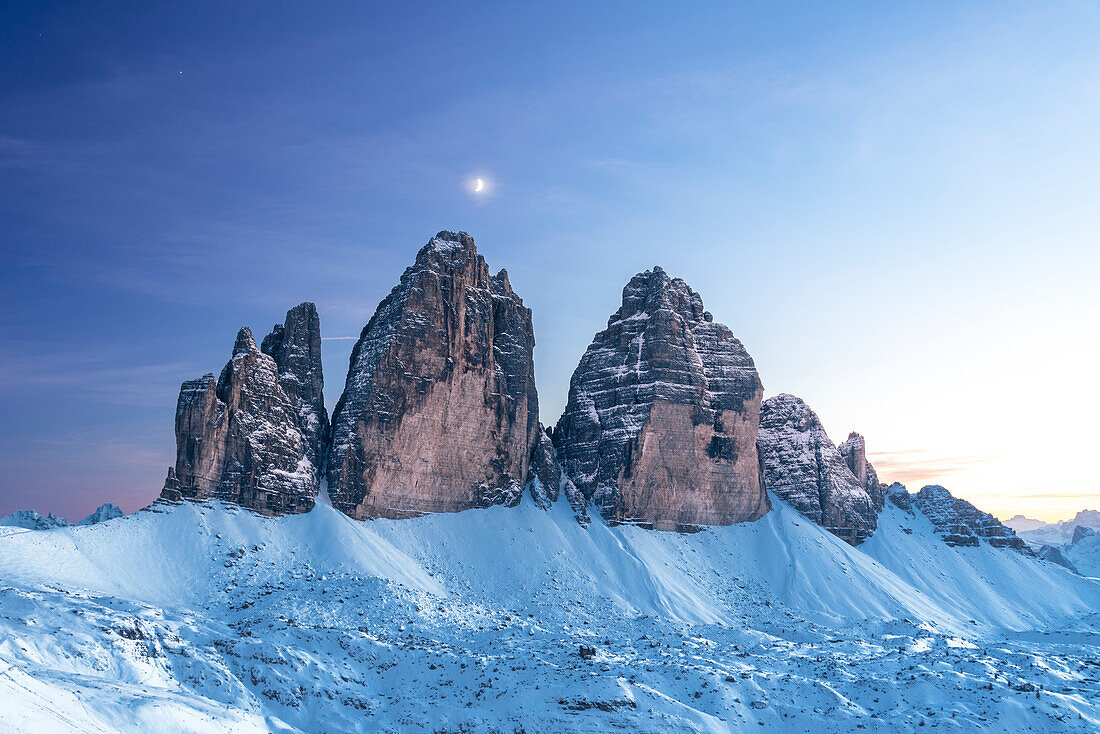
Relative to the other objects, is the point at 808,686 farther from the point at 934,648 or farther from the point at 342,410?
the point at 342,410

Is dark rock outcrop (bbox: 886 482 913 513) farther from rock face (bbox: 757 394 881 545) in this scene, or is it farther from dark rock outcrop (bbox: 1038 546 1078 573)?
dark rock outcrop (bbox: 1038 546 1078 573)

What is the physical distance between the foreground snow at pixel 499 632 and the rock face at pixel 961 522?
871 inches

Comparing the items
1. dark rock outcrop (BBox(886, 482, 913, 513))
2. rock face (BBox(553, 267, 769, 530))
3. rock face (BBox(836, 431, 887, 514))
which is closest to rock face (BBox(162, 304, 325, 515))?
rock face (BBox(553, 267, 769, 530))

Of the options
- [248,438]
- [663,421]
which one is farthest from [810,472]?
[248,438]

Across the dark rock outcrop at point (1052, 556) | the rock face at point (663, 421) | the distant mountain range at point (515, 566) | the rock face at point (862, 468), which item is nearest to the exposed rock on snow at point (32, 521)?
the distant mountain range at point (515, 566)

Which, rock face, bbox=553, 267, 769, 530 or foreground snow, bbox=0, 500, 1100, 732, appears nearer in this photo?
foreground snow, bbox=0, 500, 1100, 732

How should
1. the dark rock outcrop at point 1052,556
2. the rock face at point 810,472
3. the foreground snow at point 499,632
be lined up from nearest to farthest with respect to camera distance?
the foreground snow at point 499,632, the rock face at point 810,472, the dark rock outcrop at point 1052,556

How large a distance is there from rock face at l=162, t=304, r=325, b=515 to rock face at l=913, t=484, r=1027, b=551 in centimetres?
11641

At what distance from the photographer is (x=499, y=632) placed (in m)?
74.1

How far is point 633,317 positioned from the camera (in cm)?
13325

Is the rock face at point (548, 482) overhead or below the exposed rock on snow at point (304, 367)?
below

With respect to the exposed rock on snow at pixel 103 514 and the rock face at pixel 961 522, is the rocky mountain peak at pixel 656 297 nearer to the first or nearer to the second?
the rock face at pixel 961 522

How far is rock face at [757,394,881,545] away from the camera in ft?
442

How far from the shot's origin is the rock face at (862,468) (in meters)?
155
